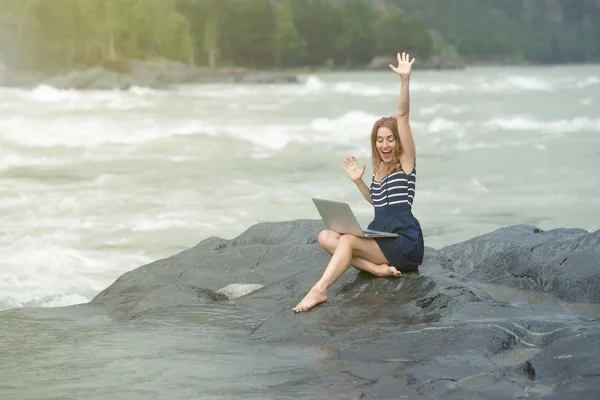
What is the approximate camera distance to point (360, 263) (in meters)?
5.18

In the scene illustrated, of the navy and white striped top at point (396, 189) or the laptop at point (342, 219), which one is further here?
the navy and white striped top at point (396, 189)

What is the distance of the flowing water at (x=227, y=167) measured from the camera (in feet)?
42.7

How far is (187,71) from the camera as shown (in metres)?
42.1

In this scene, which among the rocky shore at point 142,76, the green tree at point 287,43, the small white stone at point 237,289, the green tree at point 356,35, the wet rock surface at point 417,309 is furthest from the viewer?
the green tree at point 356,35

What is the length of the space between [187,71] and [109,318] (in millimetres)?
36877

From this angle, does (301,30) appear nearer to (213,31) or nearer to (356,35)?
(356,35)

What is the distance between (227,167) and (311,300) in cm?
1662

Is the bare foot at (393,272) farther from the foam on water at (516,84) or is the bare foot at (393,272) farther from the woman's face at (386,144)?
the foam on water at (516,84)

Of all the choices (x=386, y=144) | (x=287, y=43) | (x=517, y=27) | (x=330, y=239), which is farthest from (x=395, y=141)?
(x=517, y=27)

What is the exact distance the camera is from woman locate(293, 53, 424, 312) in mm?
5008

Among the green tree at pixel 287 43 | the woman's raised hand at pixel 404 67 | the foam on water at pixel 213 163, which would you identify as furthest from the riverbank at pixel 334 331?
the green tree at pixel 287 43

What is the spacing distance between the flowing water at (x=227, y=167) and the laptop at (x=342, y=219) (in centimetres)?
93

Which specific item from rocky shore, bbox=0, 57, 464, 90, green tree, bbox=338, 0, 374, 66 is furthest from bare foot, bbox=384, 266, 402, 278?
green tree, bbox=338, 0, 374, 66

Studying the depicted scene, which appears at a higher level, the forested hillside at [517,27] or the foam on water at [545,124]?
the forested hillside at [517,27]
